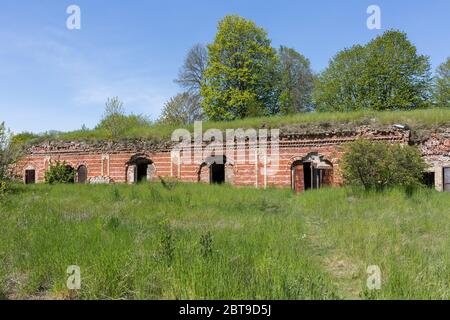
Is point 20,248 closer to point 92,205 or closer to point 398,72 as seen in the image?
point 92,205

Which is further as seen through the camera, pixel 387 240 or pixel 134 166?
pixel 134 166

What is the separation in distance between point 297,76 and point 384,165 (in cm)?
3083

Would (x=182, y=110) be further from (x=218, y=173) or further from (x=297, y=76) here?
(x=218, y=173)

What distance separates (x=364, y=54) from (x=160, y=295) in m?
34.9

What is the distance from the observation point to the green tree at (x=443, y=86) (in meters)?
31.3

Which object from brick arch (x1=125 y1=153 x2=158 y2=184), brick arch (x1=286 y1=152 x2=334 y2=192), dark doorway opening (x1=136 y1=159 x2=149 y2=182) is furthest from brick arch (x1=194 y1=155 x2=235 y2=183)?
dark doorway opening (x1=136 y1=159 x2=149 y2=182)

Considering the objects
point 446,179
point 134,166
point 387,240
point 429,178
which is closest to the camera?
Answer: point 387,240

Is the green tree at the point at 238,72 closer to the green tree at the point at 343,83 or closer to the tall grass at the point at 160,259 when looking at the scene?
the green tree at the point at 343,83

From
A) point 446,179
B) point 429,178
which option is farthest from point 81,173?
point 446,179

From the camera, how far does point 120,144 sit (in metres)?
22.4

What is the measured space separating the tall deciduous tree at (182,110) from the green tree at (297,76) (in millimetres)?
11103

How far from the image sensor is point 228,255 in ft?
15.7

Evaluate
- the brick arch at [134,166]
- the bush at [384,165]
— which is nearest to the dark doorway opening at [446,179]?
the bush at [384,165]
